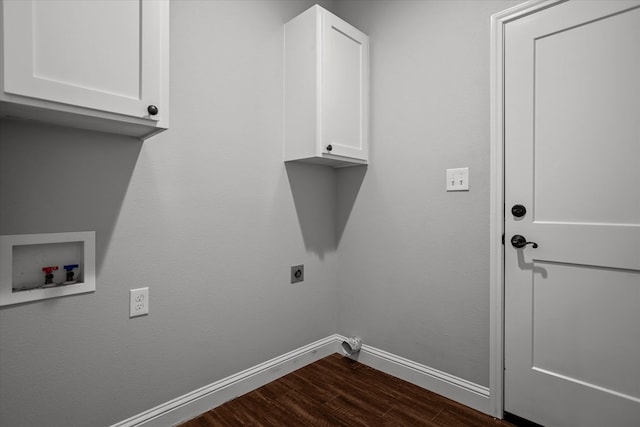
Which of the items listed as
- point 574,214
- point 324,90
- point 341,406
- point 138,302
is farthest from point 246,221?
point 574,214

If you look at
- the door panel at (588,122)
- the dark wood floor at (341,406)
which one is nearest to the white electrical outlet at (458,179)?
the door panel at (588,122)

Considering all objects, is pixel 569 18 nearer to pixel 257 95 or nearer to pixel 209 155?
pixel 257 95

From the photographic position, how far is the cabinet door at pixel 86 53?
3.12 ft

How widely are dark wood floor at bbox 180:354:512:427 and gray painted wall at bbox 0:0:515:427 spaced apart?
6.9 inches

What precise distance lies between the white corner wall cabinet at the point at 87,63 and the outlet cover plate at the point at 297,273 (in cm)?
115

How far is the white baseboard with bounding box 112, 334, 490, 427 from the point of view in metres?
1.56

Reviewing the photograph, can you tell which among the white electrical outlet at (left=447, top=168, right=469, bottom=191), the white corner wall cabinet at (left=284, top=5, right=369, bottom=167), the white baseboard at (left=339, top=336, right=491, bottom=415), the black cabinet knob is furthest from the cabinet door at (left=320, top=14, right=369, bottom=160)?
the white baseboard at (left=339, top=336, right=491, bottom=415)

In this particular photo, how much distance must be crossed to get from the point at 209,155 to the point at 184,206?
0.94ft

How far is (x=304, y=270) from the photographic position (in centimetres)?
216

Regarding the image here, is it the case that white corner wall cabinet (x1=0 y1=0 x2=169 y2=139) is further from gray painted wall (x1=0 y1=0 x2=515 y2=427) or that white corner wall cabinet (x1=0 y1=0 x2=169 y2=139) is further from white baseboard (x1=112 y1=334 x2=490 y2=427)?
white baseboard (x1=112 y1=334 x2=490 y2=427)

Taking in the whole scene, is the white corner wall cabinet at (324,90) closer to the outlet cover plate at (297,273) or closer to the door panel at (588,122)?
the outlet cover plate at (297,273)

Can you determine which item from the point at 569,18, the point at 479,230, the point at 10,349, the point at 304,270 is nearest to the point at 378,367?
→ the point at 304,270

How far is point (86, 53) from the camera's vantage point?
3.49ft

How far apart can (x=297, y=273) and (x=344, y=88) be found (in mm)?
1155
